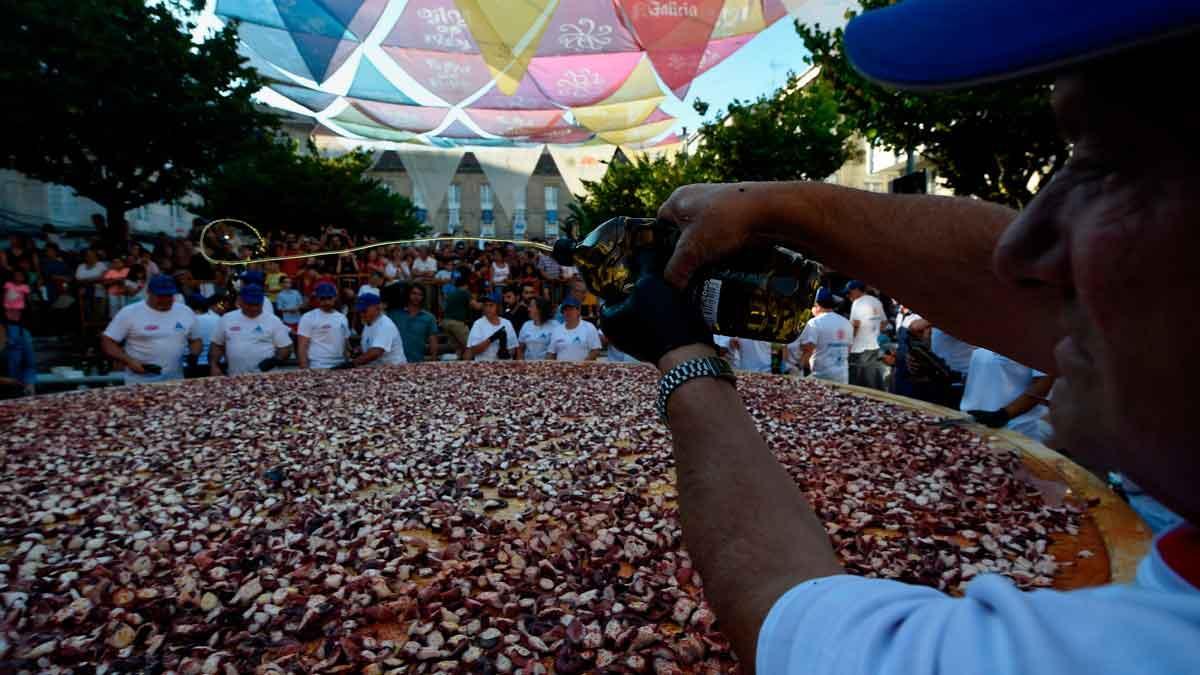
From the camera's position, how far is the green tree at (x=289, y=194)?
25.5m

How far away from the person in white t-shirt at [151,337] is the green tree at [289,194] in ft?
67.5

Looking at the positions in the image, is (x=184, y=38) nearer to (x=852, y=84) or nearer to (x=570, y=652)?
(x=852, y=84)

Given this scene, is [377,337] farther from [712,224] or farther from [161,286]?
[712,224]

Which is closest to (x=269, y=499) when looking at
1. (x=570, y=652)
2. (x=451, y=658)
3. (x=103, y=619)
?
(x=103, y=619)

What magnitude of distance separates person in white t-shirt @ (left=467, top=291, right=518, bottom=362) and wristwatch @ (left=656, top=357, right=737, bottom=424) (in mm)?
6228

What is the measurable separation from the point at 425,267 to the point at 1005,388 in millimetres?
12367

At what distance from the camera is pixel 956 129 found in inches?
444

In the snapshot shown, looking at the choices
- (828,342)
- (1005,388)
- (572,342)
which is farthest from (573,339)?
(1005,388)

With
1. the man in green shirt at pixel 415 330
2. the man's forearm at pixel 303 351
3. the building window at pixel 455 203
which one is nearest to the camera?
the man's forearm at pixel 303 351

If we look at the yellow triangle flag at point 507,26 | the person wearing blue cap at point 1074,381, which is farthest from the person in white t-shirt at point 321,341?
the yellow triangle flag at point 507,26

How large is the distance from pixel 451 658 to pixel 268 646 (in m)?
0.41

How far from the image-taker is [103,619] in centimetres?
150

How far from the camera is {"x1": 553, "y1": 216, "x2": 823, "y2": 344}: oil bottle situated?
1.36 meters

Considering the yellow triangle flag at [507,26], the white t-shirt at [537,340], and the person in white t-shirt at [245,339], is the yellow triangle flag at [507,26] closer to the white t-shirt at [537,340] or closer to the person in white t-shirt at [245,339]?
the white t-shirt at [537,340]
